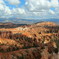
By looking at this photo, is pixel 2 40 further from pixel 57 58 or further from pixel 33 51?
pixel 57 58

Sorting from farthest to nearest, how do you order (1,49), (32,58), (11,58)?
(1,49) → (32,58) → (11,58)

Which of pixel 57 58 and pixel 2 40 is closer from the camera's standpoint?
pixel 57 58

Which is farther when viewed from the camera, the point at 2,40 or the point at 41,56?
the point at 2,40

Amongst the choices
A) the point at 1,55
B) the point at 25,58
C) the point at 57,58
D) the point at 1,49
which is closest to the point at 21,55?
the point at 25,58

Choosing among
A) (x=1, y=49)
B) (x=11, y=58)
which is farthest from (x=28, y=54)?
(x=1, y=49)

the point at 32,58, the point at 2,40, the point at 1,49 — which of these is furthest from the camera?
the point at 2,40

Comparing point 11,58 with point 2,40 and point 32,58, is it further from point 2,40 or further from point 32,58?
point 2,40

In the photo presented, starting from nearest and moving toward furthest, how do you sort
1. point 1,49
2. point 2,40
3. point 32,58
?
point 32,58 → point 1,49 → point 2,40

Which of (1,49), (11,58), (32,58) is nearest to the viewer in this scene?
(11,58)
